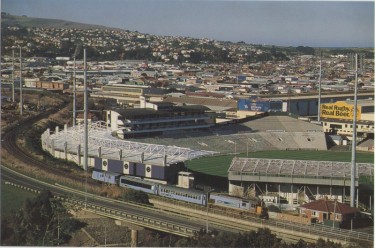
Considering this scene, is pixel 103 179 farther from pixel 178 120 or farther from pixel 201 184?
pixel 178 120

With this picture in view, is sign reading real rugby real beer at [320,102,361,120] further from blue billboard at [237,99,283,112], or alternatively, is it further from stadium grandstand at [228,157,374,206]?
stadium grandstand at [228,157,374,206]

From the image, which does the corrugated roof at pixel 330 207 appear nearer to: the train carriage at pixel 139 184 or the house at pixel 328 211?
the house at pixel 328 211

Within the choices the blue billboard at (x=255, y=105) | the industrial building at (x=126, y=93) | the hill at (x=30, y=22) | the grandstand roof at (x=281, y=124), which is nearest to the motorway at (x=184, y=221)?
the grandstand roof at (x=281, y=124)

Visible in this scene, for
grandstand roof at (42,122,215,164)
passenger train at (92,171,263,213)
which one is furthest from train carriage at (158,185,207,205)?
grandstand roof at (42,122,215,164)

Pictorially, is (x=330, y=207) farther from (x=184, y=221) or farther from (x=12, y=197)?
(x=12, y=197)

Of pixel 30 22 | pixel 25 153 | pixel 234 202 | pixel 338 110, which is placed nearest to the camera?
pixel 234 202

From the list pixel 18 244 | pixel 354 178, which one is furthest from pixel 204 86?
pixel 18 244

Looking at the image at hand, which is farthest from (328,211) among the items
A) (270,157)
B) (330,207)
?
(270,157)
